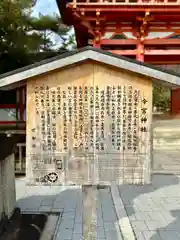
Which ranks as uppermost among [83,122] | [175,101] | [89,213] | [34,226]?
[175,101]

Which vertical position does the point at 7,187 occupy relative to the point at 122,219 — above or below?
above

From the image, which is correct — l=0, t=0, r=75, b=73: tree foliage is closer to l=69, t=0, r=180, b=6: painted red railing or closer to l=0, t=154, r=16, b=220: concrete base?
l=69, t=0, r=180, b=6: painted red railing

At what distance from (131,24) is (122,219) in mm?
7867

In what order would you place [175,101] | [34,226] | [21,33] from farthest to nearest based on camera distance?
[175,101] < [21,33] < [34,226]

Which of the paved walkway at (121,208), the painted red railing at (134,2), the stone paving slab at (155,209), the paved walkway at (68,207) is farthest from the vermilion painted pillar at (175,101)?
the paved walkway at (68,207)

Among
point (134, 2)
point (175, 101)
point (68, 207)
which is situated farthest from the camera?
point (175, 101)

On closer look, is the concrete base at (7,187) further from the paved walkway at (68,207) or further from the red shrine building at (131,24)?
the red shrine building at (131,24)

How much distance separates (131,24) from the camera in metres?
10.3

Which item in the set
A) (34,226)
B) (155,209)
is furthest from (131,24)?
(34,226)

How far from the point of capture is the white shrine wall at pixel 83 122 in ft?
11.1

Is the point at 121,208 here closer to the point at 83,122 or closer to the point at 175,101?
the point at 83,122

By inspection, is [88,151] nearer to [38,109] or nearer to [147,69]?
[38,109]

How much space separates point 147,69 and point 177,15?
7362 millimetres

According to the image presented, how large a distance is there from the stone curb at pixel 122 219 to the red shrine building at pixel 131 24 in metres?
6.27
